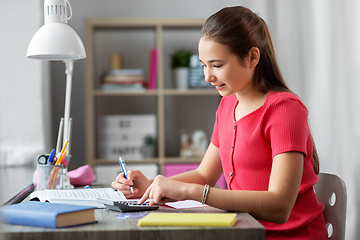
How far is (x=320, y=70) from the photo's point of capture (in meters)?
2.13

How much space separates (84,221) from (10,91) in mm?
1468

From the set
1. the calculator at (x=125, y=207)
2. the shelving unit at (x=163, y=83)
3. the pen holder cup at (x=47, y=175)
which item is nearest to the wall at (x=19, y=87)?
the shelving unit at (x=163, y=83)

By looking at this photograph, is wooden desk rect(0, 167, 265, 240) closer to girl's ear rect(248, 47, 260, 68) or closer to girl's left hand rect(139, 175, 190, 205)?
girl's left hand rect(139, 175, 190, 205)

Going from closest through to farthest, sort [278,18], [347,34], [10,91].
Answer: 1. [347,34]
2. [10,91]
3. [278,18]

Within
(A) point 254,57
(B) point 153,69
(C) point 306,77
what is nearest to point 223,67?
(A) point 254,57

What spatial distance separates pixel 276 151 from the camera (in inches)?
40.6

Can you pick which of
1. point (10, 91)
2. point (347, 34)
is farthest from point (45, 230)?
point (347, 34)

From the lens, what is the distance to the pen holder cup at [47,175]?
4.07 ft

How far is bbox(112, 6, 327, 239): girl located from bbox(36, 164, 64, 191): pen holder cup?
0.66 ft

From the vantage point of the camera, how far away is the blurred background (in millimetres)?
1899

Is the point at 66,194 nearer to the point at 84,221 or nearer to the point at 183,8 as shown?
the point at 84,221

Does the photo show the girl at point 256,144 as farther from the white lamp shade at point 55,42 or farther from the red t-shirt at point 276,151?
the white lamp shade at point 55,42

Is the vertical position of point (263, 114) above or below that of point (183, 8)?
below

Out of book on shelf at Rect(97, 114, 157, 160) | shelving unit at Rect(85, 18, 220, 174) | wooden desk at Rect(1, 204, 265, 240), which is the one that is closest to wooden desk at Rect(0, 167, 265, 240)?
wooden desk at Rect(1, 204, 265, 240)
